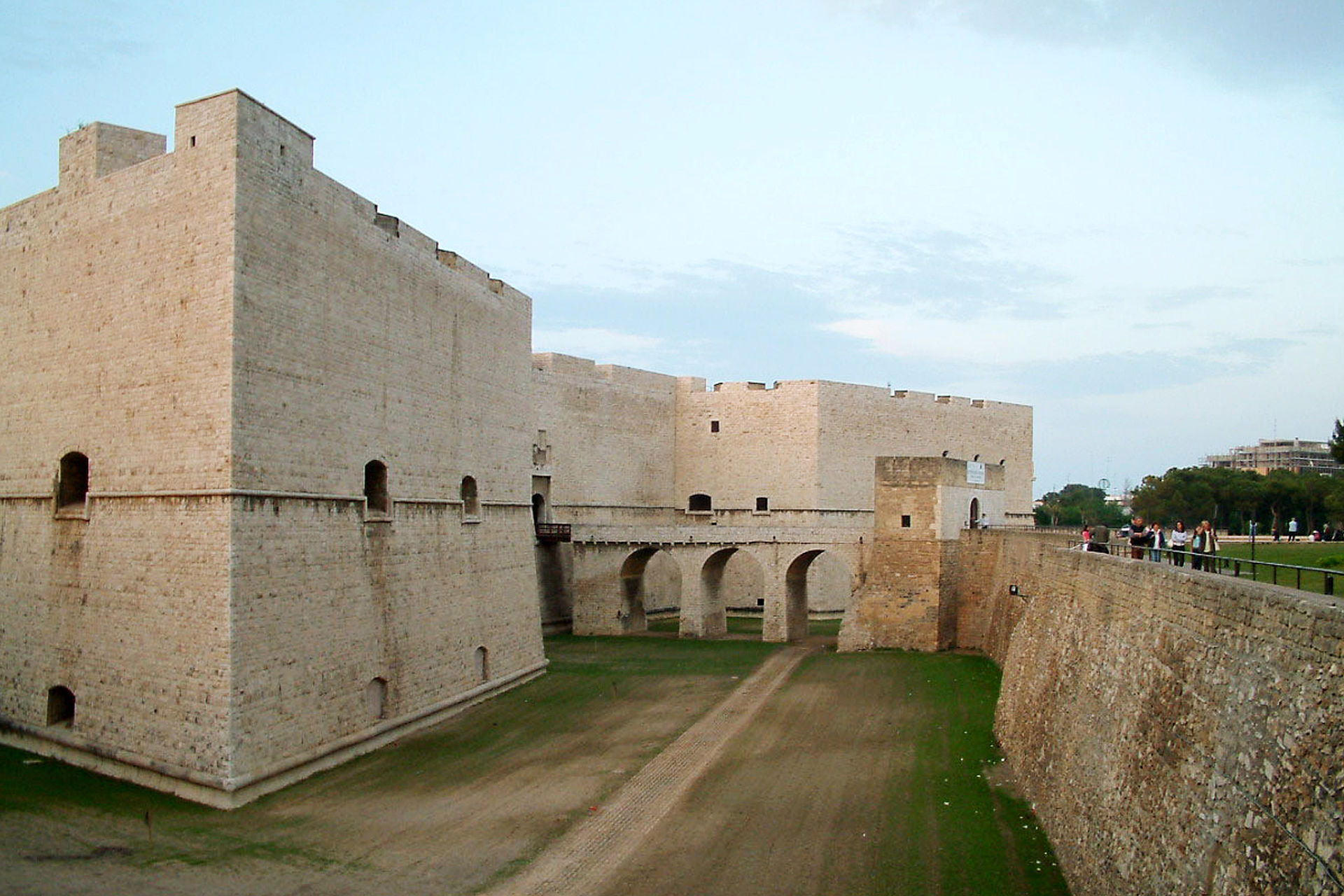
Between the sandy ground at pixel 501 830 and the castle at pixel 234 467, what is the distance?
1.17 meters

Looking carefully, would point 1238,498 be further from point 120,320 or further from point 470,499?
point 120,320

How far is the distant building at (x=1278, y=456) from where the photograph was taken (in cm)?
13238

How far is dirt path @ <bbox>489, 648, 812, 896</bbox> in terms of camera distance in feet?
38.3

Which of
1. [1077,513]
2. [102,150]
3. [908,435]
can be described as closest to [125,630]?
[102,150]

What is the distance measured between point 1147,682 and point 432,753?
11551 mm

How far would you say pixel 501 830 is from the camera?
13336 mm

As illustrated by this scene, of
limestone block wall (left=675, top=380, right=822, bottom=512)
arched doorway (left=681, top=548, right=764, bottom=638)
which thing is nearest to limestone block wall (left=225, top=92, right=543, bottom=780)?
arched doorway (left=681, top=548, right=764, bottom=638)

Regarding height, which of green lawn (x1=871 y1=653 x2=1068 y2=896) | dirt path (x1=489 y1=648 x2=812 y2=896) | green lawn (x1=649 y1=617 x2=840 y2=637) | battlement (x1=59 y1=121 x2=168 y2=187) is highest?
battlement (x1=59 y1=121 x2=168 y2=187)

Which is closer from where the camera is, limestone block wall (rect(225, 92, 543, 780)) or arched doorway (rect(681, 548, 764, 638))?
limestone block wall (rect(225, 92, 543, 780))

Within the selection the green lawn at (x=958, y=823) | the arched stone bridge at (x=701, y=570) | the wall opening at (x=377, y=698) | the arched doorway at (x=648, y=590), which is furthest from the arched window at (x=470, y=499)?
the green lawn at (x=958, y=823)

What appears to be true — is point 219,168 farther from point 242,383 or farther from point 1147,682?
point 1147,682

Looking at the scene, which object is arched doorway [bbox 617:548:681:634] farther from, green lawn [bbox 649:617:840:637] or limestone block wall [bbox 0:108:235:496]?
limestone block wall [bbox 0:108:235:496]

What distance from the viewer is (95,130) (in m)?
16.1

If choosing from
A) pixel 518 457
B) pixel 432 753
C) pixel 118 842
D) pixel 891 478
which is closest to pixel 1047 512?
pixel 891 478
